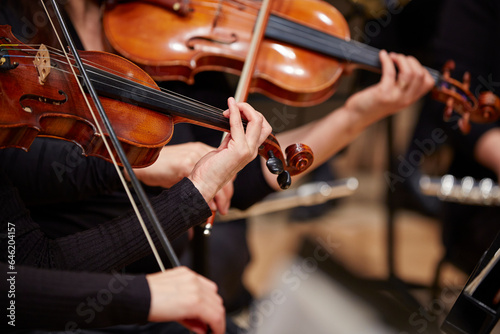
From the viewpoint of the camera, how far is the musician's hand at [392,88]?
872mm

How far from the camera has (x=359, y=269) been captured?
1681mm

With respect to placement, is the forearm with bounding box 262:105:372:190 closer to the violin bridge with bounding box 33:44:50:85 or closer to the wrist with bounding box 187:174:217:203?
the wrist with bounding box 187:174:217:203

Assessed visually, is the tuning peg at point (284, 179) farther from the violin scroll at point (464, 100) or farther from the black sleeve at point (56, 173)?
the violin scroll at point (464, 100)

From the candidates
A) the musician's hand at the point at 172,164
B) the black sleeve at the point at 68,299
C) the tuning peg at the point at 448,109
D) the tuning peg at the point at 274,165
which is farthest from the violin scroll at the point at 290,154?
the tuning peg at the point at 448,109

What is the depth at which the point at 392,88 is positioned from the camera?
88cm

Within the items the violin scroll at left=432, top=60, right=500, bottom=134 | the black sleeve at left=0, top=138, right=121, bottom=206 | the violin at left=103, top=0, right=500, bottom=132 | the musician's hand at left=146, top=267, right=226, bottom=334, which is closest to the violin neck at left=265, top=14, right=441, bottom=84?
the violin at left=103, top=0, right=500, bottom=132

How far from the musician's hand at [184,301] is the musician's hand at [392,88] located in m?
0.58

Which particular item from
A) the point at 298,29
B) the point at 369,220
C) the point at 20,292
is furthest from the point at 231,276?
the point at 369,220

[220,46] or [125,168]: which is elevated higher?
[220,46]

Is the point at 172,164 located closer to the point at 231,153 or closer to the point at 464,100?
the point at 231,153

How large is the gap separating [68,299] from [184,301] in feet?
0.37

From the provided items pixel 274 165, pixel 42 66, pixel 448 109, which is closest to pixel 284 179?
pixel 274 165

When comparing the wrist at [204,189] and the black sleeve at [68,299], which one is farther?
the wrist at [204,189]

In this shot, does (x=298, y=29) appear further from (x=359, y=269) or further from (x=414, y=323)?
(x=359, y=269)
